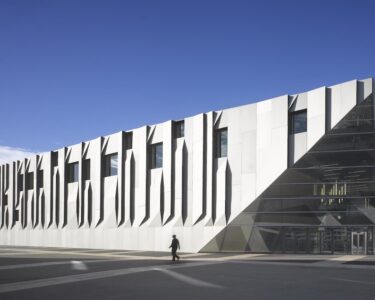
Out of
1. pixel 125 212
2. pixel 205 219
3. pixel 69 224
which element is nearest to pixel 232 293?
pixel 205 219

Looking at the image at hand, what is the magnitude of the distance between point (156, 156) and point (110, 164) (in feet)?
19.1

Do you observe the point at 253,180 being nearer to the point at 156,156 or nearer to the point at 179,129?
the point at 179,129

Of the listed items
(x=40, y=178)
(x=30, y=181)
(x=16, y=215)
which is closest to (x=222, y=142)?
(x=40, y=178)

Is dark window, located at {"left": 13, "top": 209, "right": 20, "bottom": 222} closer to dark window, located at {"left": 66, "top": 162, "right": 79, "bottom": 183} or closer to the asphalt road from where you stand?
dark window, located at {"left": 66, "top": 162, "right": 79, "bottom": 183}

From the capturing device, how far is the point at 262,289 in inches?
542

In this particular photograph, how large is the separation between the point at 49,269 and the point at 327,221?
16475 millimetres

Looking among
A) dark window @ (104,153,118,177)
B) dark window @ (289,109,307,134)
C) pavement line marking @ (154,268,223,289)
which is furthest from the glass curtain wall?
dark window @ (104,153,118,177)

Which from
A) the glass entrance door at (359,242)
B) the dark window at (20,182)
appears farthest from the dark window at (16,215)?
the glass entrance door at (359,242)

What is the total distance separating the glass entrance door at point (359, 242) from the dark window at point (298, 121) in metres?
6.89

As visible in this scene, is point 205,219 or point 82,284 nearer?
point 82,284

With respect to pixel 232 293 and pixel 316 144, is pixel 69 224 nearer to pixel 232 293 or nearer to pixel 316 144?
pixel 316 144

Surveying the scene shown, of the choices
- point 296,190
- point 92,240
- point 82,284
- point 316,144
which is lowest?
point 92,240

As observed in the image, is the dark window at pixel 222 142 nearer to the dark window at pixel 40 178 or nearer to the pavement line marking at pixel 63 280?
the pavement line marking at pixel 63 280

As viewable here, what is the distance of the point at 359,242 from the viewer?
29.0 meters
